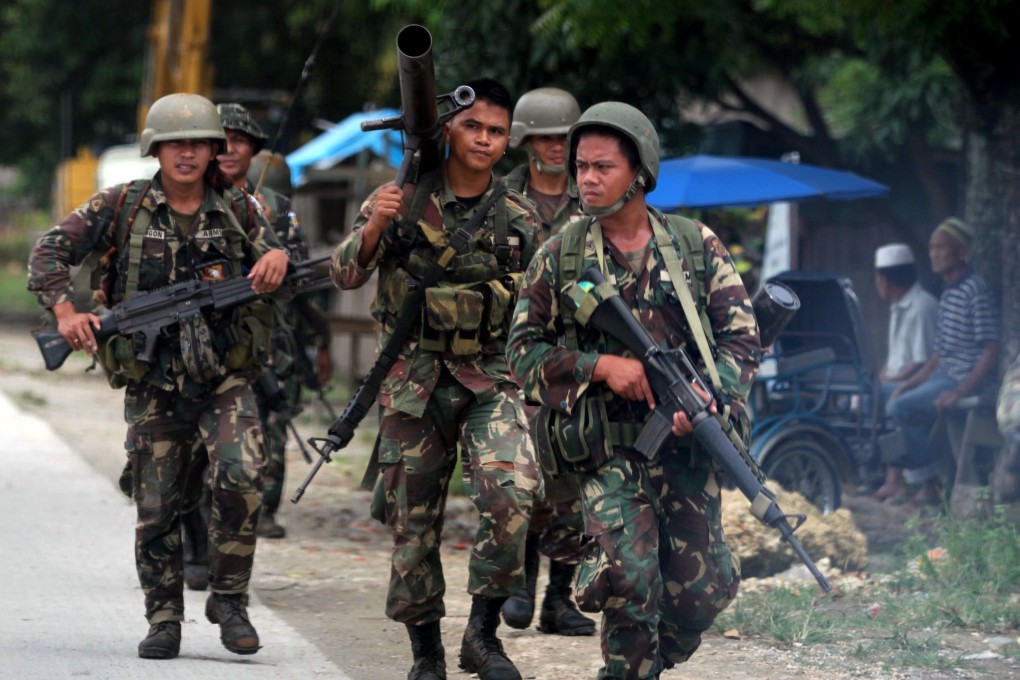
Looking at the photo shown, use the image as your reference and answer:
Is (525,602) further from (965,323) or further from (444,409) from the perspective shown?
(965,323)

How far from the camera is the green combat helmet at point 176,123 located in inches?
235

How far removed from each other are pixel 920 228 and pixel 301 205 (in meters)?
8.12

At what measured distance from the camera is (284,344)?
8359 millimetres

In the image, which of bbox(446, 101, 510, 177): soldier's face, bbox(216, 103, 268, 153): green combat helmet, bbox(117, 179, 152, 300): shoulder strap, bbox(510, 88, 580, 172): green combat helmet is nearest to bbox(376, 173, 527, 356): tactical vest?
bbox(446, 101, 510, 177): soldier's face

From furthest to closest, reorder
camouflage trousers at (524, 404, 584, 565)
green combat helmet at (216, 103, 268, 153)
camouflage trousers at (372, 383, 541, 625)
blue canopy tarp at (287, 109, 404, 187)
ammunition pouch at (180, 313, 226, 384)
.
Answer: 1. blue canopy tarp at (287, 109, 404, 187)
2. green combat helmet at (216, 103, 268, 153)
3. camouflage trousers at (524, 404, 584, 565)
4. ammunition pouch at (180, 313, 226, 384)
5. camouflage trousers at (372, 383, 541, 625)

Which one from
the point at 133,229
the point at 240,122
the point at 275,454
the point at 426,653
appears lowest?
the point at 426,653

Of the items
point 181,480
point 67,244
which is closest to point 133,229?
point 67,244

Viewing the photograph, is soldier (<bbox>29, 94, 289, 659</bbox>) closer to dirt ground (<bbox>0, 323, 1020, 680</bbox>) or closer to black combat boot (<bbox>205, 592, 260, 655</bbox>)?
black combat boot (<bbox>205, 592, 260, 655</bbox>)

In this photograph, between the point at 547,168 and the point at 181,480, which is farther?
the point at 547,168

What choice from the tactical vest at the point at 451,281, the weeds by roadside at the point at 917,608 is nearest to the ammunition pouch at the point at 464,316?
the tactical vest at the point at 451,281

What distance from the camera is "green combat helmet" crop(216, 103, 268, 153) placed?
25.5 ft

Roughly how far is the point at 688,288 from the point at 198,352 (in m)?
2.11

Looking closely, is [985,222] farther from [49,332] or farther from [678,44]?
[49,332]

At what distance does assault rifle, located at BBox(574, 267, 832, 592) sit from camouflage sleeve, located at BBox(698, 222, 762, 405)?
0.11 meters
